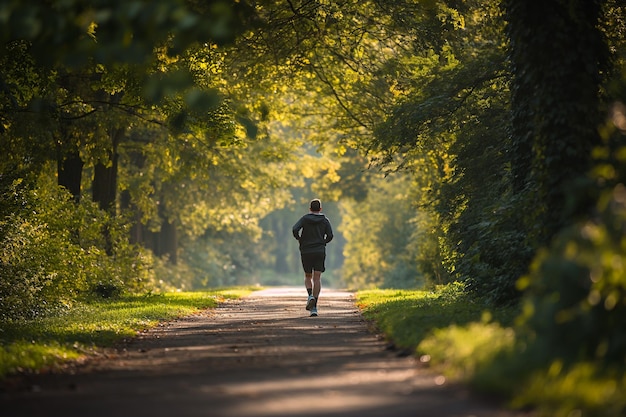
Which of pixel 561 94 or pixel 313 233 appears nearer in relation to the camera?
pixel 561 94

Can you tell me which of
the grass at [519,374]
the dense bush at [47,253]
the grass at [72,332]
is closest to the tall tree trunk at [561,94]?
the grass at [519,374]

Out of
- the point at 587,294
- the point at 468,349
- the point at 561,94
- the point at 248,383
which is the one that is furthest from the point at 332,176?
the point at 587,294

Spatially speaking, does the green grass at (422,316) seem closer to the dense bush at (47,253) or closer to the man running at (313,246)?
the man running at (313,246)

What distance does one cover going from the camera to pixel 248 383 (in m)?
9.40

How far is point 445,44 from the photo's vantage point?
24.7 metres

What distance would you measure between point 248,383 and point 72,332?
622 cm

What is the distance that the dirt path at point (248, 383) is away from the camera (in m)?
7.78

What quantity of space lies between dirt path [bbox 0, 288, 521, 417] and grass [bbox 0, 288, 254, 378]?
0.48 m

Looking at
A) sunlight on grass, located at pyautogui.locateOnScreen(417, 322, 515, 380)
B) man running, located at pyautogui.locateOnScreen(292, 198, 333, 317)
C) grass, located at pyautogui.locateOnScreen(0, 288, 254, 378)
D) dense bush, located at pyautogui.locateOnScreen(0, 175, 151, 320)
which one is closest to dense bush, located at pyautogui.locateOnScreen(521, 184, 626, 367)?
sunlight on grass, located at pyautogui.locateOnScreen(417, 322, 515, 380)

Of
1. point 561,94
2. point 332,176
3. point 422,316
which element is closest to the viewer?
point 561,94

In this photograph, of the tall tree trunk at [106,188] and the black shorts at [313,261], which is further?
the tall tree trunk at [106,188]

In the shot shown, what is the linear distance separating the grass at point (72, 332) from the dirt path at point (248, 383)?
48cm

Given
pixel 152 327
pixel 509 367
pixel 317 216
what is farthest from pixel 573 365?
pixel 317 216

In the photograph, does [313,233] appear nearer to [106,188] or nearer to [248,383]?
[248,383]
